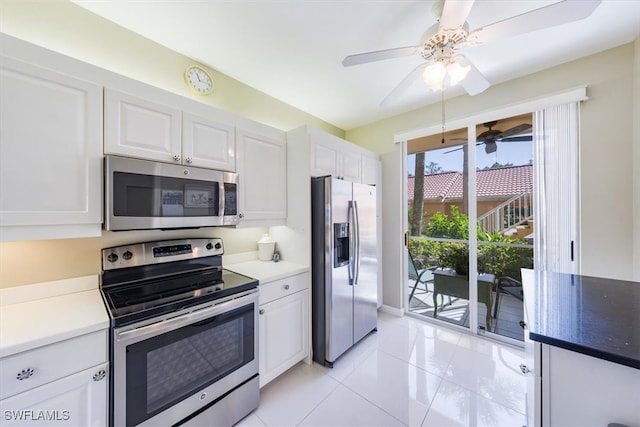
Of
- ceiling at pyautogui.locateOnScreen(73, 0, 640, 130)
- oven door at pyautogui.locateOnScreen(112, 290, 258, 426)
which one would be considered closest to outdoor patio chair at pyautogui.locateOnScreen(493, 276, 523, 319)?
ceiling at pyautogui.locateOnScreen(73, 0, 640, 130)

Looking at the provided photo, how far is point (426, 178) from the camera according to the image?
9.82 feet

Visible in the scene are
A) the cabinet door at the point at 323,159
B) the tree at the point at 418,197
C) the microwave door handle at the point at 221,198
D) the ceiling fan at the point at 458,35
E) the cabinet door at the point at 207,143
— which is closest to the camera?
the ceiling fan at the point at 458,35

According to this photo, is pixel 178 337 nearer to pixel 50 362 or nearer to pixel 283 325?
pixel 50 362

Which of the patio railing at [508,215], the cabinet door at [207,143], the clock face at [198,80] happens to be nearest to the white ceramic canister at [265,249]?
the cabinet door at [207,143]

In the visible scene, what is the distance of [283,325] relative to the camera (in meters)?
1.92

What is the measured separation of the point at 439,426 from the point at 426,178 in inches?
95.9

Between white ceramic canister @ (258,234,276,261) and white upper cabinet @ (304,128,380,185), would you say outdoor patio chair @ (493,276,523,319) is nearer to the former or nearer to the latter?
white upper cabinet @ (304,128,380,185)

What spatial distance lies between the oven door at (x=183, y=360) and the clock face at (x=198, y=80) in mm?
1798

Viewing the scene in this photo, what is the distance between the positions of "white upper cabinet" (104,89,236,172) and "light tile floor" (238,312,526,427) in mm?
1867

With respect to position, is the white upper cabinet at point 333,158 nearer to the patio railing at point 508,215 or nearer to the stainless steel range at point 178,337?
the stainless steel range at point 178,337

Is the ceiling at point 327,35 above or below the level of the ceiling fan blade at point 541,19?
above

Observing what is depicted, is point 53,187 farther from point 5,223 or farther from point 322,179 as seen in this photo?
point 322,179

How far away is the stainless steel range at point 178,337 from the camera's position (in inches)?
45.4

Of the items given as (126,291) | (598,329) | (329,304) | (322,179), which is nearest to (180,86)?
(322,179)
